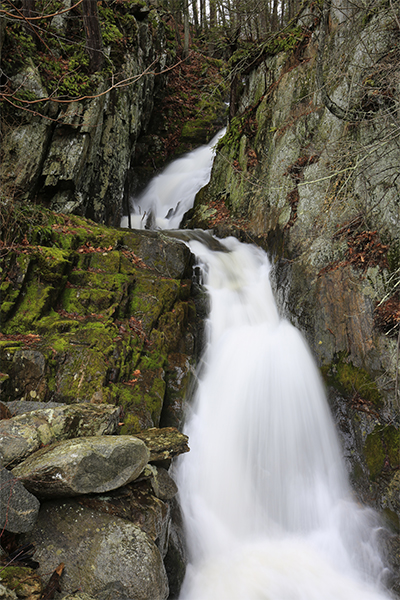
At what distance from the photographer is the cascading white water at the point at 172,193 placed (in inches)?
464

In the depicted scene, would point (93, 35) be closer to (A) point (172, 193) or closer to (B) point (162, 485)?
(A) point (172, 193)

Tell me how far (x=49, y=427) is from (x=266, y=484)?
3.58 meters

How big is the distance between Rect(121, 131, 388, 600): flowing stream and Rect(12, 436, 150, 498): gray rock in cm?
177

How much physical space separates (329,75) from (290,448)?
7.57 meters

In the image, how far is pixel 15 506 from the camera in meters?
2.62

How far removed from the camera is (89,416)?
3.66 metres

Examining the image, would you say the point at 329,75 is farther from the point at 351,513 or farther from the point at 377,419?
the point at 351,513

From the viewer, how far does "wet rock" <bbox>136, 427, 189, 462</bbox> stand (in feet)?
12.6

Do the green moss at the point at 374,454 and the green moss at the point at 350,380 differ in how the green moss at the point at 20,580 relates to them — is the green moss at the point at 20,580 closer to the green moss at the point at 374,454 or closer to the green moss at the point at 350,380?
the green moss at the point at 374,454

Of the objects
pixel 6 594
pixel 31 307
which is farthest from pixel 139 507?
pixel 31 307

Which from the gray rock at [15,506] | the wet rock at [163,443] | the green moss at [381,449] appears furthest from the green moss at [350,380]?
the gray rock at [15,506]

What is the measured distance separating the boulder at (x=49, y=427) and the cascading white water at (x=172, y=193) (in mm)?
8269

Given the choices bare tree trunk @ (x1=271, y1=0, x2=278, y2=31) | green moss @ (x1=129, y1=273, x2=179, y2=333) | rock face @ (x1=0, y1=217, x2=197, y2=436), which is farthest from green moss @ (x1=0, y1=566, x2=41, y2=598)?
bare tree trunk @ (x1=271, y1=0, x2=278, y2=31)

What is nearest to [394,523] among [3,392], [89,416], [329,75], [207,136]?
[89,416]
